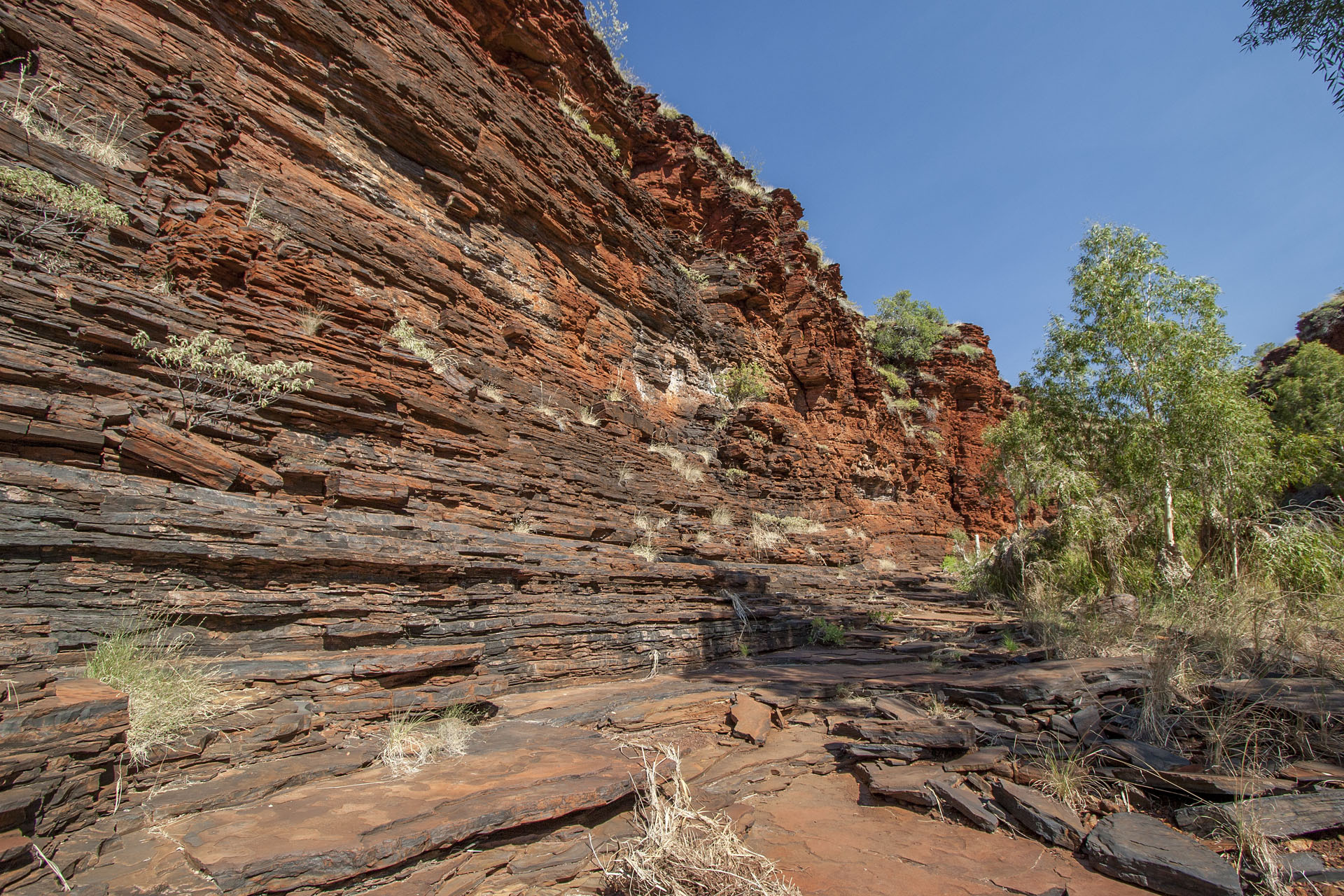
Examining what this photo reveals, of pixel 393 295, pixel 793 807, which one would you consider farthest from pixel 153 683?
pixel 393 295

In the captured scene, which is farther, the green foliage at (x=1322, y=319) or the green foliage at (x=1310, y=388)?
the green foliage at (x=1322, y=319)

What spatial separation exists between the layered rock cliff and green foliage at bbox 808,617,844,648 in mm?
247

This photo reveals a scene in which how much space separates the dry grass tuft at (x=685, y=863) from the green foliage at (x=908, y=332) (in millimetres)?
29956

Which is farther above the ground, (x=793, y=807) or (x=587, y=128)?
(x=587, y=128)

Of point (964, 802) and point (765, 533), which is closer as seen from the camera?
point (964, 802)

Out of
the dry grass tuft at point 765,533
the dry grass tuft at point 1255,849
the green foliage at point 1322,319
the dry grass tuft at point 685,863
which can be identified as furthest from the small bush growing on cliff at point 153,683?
the green foliage at point 1322,319

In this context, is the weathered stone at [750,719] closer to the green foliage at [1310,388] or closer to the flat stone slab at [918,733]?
the flat stone slab at [918,733]

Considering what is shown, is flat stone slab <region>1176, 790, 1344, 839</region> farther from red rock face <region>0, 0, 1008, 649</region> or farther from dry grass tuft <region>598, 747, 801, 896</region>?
red rock face <region>0, 0, 1008, 649</region>

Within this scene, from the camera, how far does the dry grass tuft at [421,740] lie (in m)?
3.59

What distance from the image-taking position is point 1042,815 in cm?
292

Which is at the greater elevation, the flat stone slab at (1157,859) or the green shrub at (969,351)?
the green shrub at (969,351)

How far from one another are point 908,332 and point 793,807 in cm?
3113

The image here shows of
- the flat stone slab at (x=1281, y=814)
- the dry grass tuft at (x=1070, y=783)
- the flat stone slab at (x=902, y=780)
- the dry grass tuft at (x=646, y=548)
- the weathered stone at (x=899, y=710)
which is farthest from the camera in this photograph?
the dry grass tuft at (x=646, y=548)

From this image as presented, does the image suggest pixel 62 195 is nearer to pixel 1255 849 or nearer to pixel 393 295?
pixel 393 295
